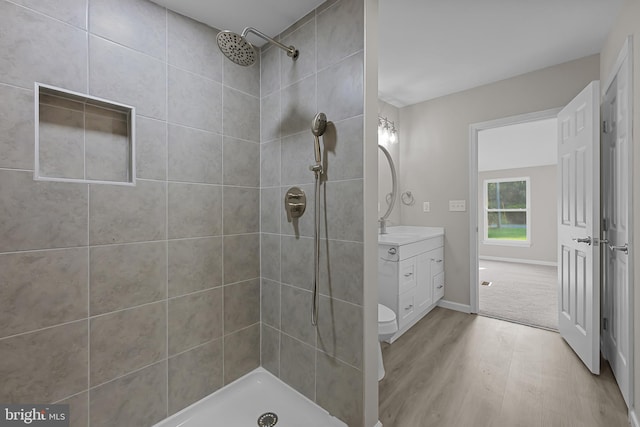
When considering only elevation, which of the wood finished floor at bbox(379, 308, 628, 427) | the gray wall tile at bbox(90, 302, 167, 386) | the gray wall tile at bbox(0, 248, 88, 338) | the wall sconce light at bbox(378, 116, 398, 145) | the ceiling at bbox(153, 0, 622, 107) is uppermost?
the ceiling at bbox(153, 0, 622, 107)

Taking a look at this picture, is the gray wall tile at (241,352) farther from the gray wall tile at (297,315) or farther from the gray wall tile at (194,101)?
the gray wall tile at (194,101)

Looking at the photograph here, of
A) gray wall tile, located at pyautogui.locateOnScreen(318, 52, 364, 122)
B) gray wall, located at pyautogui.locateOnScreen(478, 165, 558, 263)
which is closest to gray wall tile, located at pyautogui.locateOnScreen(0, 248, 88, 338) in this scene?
gray wall tile, located at pyautogui.locateOnScreen(318, 52, 364, 122)


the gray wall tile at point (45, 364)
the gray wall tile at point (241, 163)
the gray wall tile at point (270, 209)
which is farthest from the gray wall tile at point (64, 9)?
the gray wall tile at point (45, 364)

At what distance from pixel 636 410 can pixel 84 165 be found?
300 centimetres

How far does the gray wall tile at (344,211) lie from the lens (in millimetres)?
1317

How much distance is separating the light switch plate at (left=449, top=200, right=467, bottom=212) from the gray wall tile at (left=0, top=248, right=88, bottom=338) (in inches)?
127

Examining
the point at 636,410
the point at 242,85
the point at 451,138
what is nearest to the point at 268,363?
the point at 242,85

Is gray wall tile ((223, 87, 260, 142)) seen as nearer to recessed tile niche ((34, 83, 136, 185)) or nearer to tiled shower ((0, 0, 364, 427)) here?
tiled shower ((0, 0, 364, 427))

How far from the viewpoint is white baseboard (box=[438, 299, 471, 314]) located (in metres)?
2.97

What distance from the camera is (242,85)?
1.75 metres

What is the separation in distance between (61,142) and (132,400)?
50.4 inches

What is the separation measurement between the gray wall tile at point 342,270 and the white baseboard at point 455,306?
90.0 inches

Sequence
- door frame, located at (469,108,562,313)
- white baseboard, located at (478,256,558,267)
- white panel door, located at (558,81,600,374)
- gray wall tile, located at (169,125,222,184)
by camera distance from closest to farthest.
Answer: gray wall tile, located at (169,125,222,184) → white panel door, located at (558,81,600,374) → door frame, located at (469,108,562,313) → white baseboard, located at (478,256,558,267)

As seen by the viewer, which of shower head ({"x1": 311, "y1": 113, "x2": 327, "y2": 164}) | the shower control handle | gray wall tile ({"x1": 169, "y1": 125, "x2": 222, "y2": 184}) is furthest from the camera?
the shower control handle
